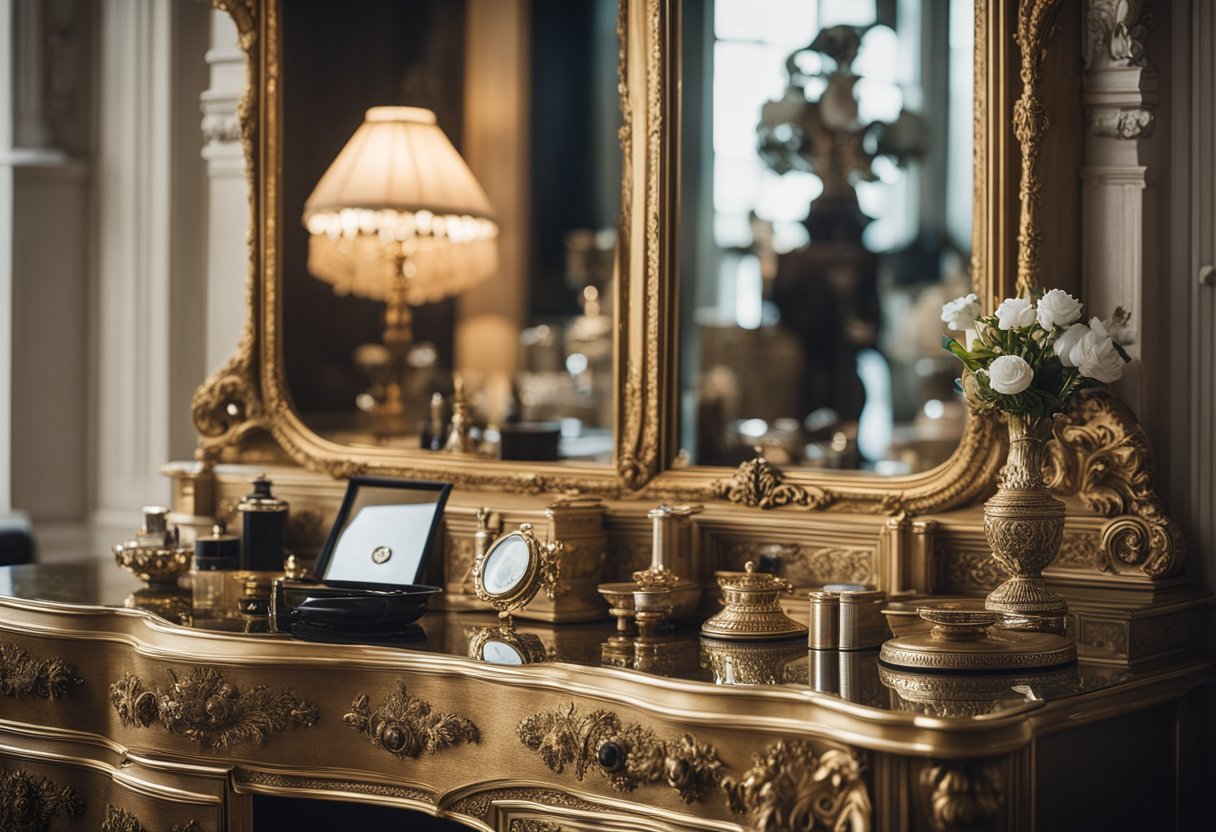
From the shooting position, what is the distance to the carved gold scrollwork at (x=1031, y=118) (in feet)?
8.77

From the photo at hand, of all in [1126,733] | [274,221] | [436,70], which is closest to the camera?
[1126,733]

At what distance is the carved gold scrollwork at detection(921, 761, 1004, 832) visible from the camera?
6.66ft

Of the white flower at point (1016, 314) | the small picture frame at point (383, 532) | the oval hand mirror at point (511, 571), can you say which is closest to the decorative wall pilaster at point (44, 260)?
the small picture frame at point (383, 532)

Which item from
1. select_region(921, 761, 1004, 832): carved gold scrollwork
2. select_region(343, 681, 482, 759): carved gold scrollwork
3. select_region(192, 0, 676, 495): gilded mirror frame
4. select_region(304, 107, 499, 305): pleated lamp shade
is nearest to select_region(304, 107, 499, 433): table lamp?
select_region(304, 107, 499, 305): pleated lamp shade

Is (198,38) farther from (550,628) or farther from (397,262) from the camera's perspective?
(550,628)

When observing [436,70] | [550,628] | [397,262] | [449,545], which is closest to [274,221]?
[397,262]

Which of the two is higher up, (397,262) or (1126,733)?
(397,262)

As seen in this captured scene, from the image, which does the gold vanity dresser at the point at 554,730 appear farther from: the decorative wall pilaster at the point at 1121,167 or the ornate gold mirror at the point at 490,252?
the decorative wall pilaster at the point at 1121,167

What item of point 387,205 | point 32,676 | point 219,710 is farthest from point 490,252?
point 219,710

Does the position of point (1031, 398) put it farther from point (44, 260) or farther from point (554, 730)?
point (44, 260)

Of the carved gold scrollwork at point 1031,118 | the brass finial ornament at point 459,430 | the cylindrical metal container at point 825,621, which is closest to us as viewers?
the cylindrical metal container at point 825,621

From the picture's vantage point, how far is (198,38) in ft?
14.4

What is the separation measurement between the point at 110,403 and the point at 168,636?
1.91m

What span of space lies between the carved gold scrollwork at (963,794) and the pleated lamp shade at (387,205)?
7.22ft
